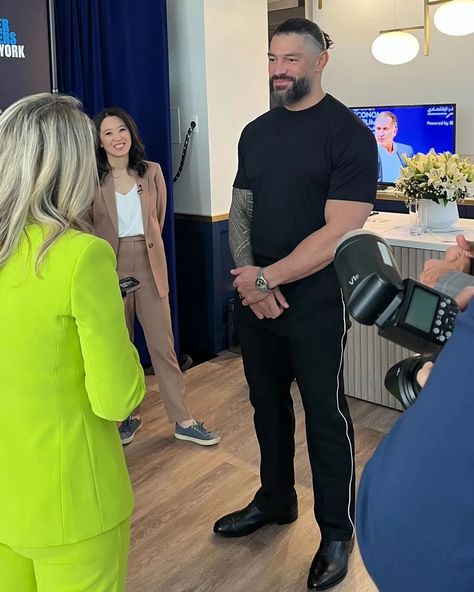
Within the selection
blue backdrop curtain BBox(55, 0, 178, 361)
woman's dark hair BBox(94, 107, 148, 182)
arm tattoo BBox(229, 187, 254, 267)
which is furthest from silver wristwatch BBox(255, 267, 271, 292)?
blue backdrop curtain BBox(55, 0, 178, 361)

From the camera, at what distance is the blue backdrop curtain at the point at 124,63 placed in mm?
3504

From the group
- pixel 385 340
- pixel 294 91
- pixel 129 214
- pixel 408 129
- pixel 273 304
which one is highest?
pixel 408 129

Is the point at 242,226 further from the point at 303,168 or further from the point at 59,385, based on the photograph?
the point at 59,385

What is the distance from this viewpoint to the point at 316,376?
6.72 feet

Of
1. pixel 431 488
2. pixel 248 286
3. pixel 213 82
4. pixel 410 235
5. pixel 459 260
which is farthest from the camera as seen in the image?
pixel 213 82

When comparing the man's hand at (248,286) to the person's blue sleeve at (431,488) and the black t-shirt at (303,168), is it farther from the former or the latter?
the person's blue sleeve at (431,488)

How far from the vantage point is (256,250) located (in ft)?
7.11

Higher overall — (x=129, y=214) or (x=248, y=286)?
(x=129, y=214)

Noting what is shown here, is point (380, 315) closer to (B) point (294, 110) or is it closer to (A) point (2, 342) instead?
(A) point (2, 342)

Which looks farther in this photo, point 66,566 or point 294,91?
point 294,91

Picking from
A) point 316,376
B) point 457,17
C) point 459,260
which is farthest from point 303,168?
point 457,17

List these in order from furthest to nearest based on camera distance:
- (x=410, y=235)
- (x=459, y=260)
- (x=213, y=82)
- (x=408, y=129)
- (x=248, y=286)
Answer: (x=408, y=129)
(x=213, y=82)
(x=410, y=235)
(x=248, y=286)
(x=459, y=260)

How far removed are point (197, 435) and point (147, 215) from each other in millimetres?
1006

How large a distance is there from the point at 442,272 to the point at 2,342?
2.59 feet
